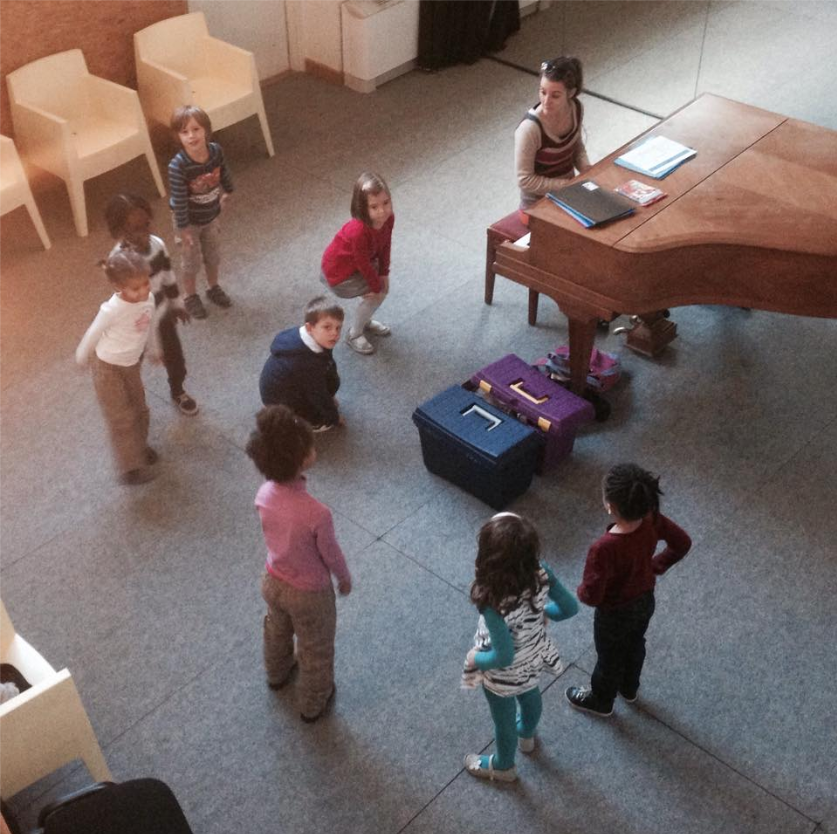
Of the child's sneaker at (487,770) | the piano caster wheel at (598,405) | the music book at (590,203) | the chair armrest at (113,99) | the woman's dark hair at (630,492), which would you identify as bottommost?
the child's sneaker at (487,770)

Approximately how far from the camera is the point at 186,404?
453 cm

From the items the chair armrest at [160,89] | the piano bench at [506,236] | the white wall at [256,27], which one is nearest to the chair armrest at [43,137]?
the chair armrest at [160,89]

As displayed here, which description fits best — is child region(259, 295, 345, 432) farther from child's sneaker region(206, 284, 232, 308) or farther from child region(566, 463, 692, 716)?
child region(566, 463, 692, 716)

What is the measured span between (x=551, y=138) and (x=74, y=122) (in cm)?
300

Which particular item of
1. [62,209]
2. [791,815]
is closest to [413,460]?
[791,815]

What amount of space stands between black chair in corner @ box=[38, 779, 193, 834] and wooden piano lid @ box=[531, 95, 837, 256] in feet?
8.32

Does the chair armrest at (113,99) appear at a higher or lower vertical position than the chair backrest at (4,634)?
higher

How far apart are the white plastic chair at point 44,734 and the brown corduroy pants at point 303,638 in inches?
24.6

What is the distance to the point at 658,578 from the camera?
3756 mm

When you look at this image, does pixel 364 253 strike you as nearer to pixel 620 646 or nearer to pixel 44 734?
pixel 620 646

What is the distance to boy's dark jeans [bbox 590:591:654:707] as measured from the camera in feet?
9.74

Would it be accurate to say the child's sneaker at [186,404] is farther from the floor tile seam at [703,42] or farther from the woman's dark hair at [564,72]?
the floor tile seam at [703,42]

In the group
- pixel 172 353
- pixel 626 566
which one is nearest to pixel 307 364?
pixel 172 353

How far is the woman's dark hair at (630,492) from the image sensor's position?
267cm
